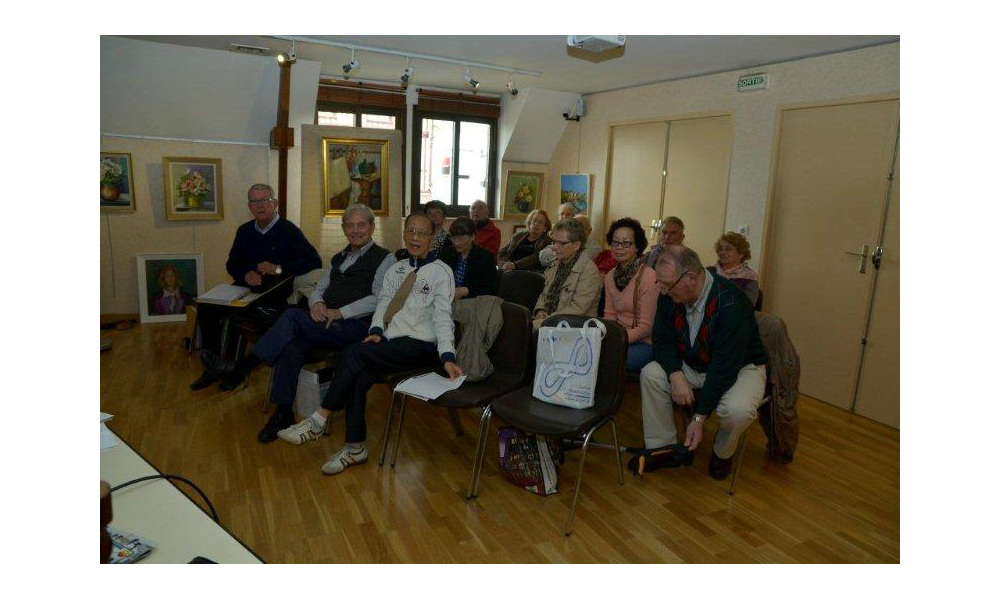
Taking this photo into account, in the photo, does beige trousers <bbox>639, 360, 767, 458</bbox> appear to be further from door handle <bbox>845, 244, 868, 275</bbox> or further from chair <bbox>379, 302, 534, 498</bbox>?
door handle <bbox>845, 244, 868, 275</bbox>

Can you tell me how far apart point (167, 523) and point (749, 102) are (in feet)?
18.3

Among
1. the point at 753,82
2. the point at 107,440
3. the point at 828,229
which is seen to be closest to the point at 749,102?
the point at 753,82

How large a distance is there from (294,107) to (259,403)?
12.0ft

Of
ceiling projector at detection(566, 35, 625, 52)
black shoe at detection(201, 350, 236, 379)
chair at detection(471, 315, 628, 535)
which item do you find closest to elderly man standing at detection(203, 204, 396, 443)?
black shoe at detection(201, 350, 236, 379)

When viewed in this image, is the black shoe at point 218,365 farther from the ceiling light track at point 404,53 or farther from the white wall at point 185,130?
the ceiling light track at point 404,53

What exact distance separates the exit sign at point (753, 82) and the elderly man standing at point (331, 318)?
365 cm

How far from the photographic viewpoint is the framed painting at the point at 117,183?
20.0 ft

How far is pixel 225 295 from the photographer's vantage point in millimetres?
4543

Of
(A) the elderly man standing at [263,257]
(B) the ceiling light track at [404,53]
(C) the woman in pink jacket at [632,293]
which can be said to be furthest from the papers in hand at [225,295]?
(C) the woman in pink jacket at [632,293]

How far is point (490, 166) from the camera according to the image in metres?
8.28

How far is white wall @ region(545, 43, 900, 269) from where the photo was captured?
4523mm

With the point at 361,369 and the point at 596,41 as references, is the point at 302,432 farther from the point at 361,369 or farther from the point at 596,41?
the point at 596,41
